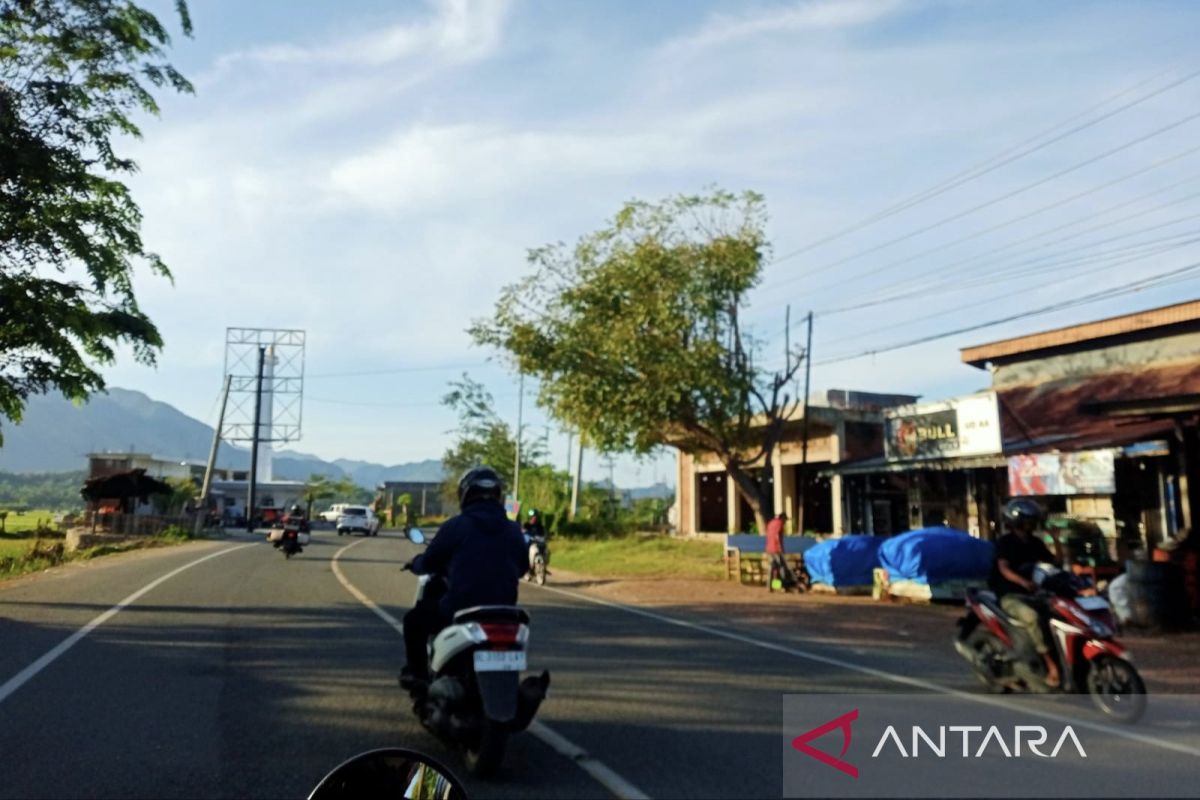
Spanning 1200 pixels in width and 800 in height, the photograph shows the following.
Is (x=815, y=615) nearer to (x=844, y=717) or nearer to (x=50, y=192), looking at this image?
(x=844, y=717)

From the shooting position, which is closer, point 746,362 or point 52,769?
point 52,769

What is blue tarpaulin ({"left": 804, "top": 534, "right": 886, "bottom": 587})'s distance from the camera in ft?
62.3

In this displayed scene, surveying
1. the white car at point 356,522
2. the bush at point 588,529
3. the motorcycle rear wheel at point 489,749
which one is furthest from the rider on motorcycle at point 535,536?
the white car at point 356,522

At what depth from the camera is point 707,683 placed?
8.24m

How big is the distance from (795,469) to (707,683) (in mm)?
26856

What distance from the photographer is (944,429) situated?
23.4 metres

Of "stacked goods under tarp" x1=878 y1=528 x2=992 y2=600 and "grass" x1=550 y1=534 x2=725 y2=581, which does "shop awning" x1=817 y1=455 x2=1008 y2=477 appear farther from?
"stacked goods under tarp" x1=878 y1=528 x2=992 y2=600

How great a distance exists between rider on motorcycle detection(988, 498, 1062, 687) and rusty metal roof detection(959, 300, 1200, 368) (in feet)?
52.9

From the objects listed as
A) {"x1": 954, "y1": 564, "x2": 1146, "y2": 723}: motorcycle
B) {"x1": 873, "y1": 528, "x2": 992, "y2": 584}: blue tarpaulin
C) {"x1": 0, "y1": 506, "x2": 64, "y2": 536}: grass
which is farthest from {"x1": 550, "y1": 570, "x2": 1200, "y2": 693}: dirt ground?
{"x1": 0, "y1": 506, "x2": 64, "y2": 536}: grass

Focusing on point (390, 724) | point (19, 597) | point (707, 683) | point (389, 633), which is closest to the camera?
point (390, 724)

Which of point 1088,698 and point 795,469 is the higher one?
point 795,469

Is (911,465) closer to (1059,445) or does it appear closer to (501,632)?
(1059,445)

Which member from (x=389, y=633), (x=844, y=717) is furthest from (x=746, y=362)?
(x=844, y=717)

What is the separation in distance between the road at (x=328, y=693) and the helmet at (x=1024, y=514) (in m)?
1.69
